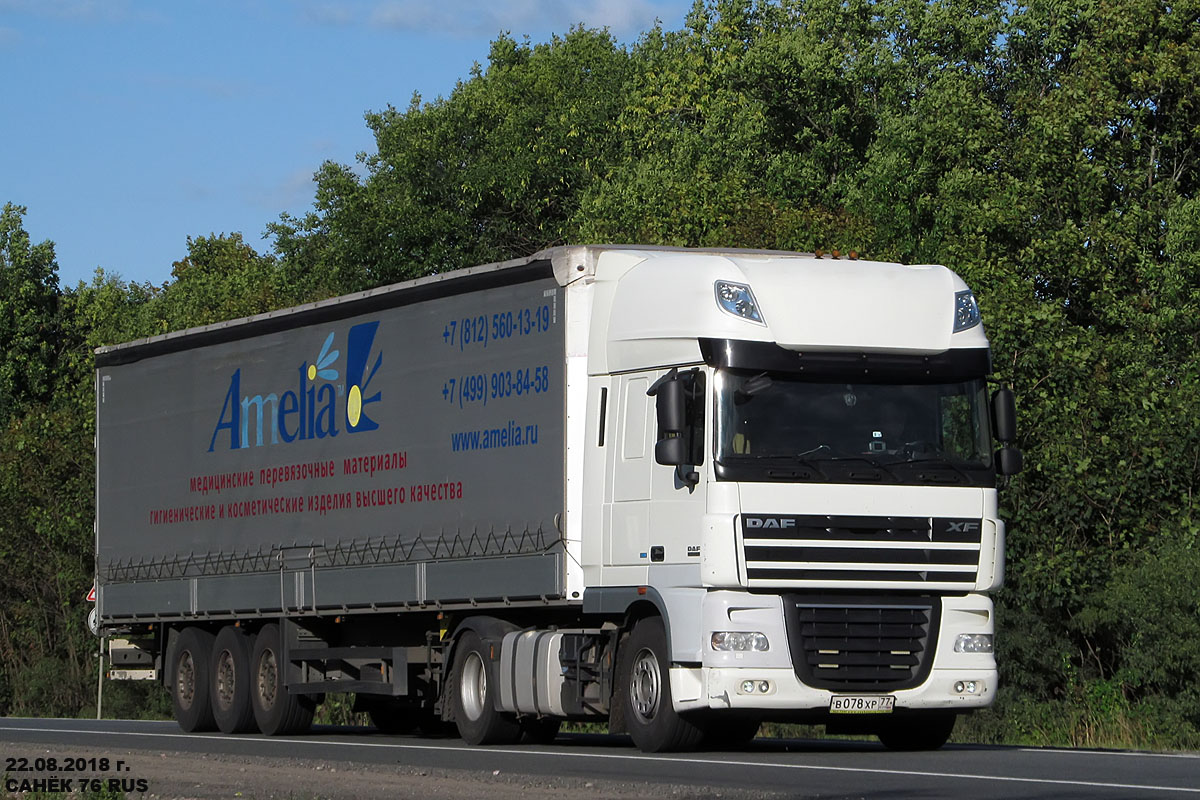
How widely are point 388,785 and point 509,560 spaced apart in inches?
178

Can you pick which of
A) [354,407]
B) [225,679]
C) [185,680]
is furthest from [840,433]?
[185,680]

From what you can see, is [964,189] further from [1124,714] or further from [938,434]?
[938,434]

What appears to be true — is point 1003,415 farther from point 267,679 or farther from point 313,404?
point 267,679

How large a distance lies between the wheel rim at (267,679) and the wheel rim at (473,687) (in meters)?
3.71

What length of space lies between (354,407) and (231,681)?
4090 mm

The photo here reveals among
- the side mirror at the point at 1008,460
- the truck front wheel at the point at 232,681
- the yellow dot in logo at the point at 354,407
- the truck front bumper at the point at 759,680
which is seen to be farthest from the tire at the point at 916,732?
the truck front wheel at the point at 232,681

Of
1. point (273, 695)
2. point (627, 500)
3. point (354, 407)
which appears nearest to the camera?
point (627, 500)

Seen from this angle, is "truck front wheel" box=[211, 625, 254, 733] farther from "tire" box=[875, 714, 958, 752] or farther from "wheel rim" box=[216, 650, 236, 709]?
"tire" box=[875, 714, 958, 752]

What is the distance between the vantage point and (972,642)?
15875mm

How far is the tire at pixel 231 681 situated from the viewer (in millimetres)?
22234

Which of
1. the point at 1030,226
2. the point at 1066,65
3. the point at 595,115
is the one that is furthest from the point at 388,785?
the point at 595,115

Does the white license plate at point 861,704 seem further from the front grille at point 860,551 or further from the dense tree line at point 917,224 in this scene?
the dense tree line at point 917,224

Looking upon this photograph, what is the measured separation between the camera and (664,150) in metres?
50.1

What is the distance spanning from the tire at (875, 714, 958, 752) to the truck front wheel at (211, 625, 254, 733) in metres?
8.15
